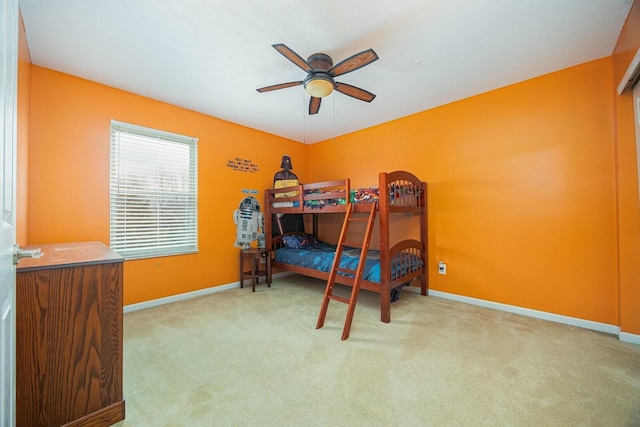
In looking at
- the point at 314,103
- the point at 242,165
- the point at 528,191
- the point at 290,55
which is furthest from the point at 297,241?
the point at 528,191

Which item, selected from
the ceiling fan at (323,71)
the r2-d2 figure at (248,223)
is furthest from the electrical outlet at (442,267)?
the r2-d2 figure at (248,223)

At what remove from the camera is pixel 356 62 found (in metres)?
1.87

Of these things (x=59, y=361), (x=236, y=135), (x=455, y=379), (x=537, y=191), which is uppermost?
(x=236, y=135)

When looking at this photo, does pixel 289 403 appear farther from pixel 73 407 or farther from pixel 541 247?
pixel 541 247

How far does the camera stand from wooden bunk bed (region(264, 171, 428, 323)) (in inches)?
102

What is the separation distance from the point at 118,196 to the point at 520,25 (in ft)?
13.5

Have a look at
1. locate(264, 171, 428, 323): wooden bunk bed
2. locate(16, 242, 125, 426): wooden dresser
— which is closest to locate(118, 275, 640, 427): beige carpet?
locate(16, 242, 125, 426): wooden dresser

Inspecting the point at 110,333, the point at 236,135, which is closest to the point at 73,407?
the point at 110,333

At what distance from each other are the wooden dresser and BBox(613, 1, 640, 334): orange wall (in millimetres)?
3758

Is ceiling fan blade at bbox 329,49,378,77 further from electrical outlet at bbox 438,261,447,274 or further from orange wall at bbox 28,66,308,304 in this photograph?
electrical outlet at bbox 438,261,447,274

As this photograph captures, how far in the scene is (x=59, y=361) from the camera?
1.21 metres

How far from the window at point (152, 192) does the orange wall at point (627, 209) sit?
14.6 feet

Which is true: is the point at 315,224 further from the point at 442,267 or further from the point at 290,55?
the point at 290,55

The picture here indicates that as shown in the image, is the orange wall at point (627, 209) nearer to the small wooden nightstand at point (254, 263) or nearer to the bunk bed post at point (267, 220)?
the small wooden nightstand at point (254, 263)
